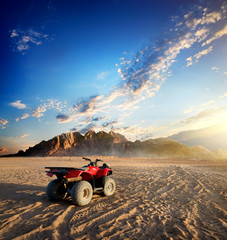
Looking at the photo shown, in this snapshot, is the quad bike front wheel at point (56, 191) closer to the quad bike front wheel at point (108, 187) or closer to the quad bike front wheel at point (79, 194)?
the quad bike front wheel at point (79, 194)

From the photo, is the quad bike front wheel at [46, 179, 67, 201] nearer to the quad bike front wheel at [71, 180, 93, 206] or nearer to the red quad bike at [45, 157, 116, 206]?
the red quad bike at [45, 157, 116, 206]

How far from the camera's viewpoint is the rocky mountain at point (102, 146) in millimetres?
93375

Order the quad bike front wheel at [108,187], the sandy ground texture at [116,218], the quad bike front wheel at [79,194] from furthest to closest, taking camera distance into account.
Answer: the quad bike front wheel at [108,187]
the quad bike front wheel at [79,194]
the sandy ground texture at [116,218]

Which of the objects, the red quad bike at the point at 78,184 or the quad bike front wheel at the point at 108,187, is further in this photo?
the quad bike front wheel at the point at 108,187

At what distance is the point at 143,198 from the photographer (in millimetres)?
5922

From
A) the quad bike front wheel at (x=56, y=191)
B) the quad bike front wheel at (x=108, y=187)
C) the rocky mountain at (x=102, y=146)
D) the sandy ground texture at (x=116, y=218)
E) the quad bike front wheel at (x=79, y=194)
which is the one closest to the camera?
the sandy ground texture at (x=116, y=218)

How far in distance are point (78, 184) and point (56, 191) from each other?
3.90ft

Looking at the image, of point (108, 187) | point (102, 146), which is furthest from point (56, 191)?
point (102, 146)

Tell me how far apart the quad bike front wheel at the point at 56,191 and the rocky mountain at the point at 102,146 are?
8842 centimetres

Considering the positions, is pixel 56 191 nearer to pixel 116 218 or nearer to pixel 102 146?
pixel 116 218

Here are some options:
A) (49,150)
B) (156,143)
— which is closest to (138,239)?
(156,143)

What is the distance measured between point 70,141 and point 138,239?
10936cm

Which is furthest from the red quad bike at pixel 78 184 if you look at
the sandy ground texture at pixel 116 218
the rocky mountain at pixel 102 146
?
the rocky mountain at pixel 102 146

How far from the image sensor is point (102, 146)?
346ft
